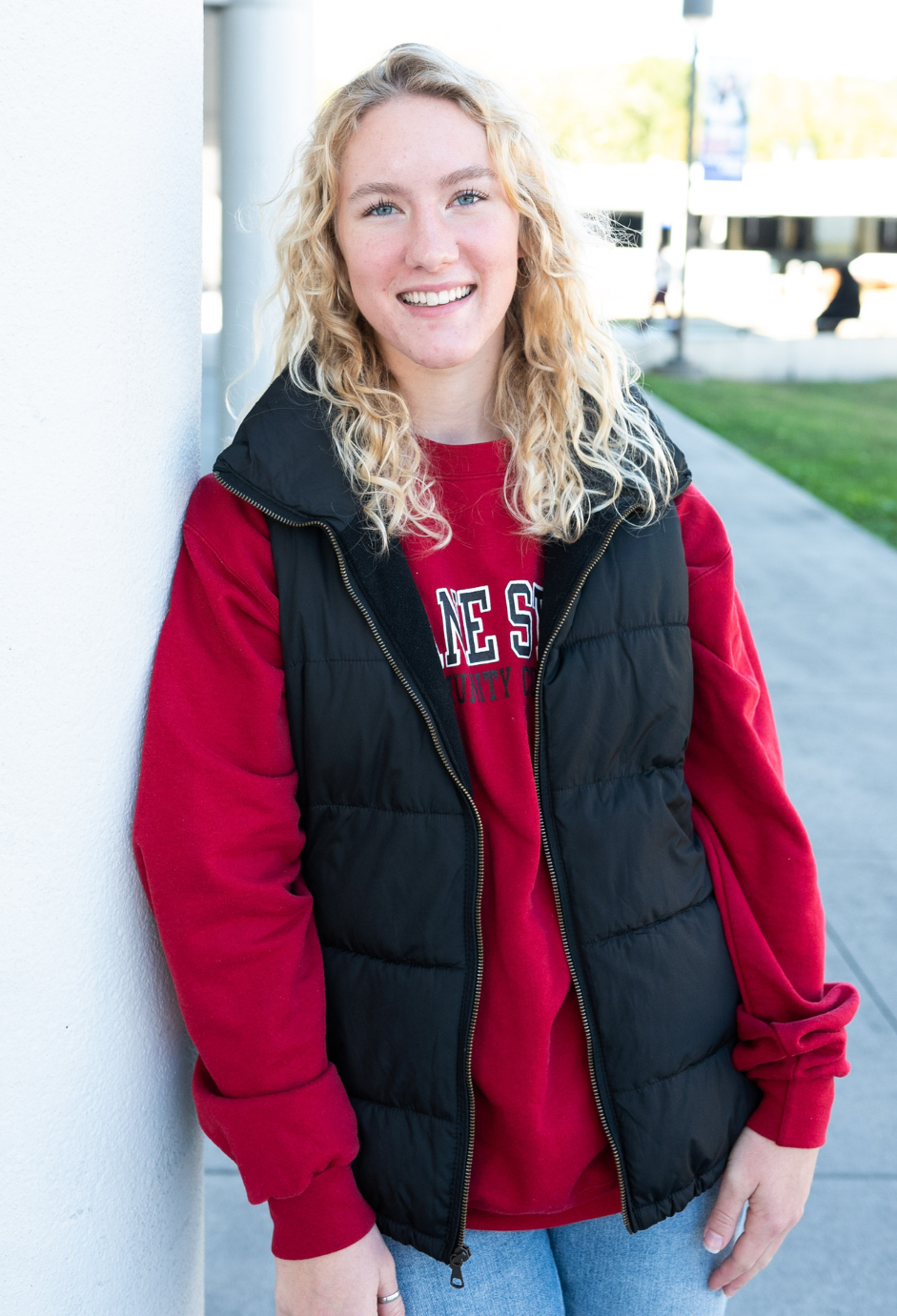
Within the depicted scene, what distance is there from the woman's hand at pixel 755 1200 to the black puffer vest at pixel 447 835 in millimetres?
47

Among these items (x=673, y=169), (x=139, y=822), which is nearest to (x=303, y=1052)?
(x=139, y=822)

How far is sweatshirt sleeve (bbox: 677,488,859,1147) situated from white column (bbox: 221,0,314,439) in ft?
6.21

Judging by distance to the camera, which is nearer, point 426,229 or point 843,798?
point 426,229

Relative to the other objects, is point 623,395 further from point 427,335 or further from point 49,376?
point 49,376

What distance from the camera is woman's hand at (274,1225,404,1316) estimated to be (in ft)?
4.92

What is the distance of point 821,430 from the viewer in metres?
15.7

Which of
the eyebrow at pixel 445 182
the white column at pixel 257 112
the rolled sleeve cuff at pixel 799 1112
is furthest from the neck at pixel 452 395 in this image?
the white column at pixel 257 112

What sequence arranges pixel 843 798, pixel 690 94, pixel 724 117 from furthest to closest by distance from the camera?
pixel 690 94
pixel 724 117
pixel 843 798

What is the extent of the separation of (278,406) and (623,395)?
0.59 m

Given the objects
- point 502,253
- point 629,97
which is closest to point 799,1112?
point 502,253

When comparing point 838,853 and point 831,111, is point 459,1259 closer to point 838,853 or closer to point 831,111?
point 838,853

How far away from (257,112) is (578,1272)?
3.03 metres

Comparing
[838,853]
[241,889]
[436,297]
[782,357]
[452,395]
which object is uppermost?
[436,297]

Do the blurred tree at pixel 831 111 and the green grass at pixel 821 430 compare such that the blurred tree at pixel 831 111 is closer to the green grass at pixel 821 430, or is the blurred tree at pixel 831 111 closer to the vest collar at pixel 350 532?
the green grass at pixel 821 430
